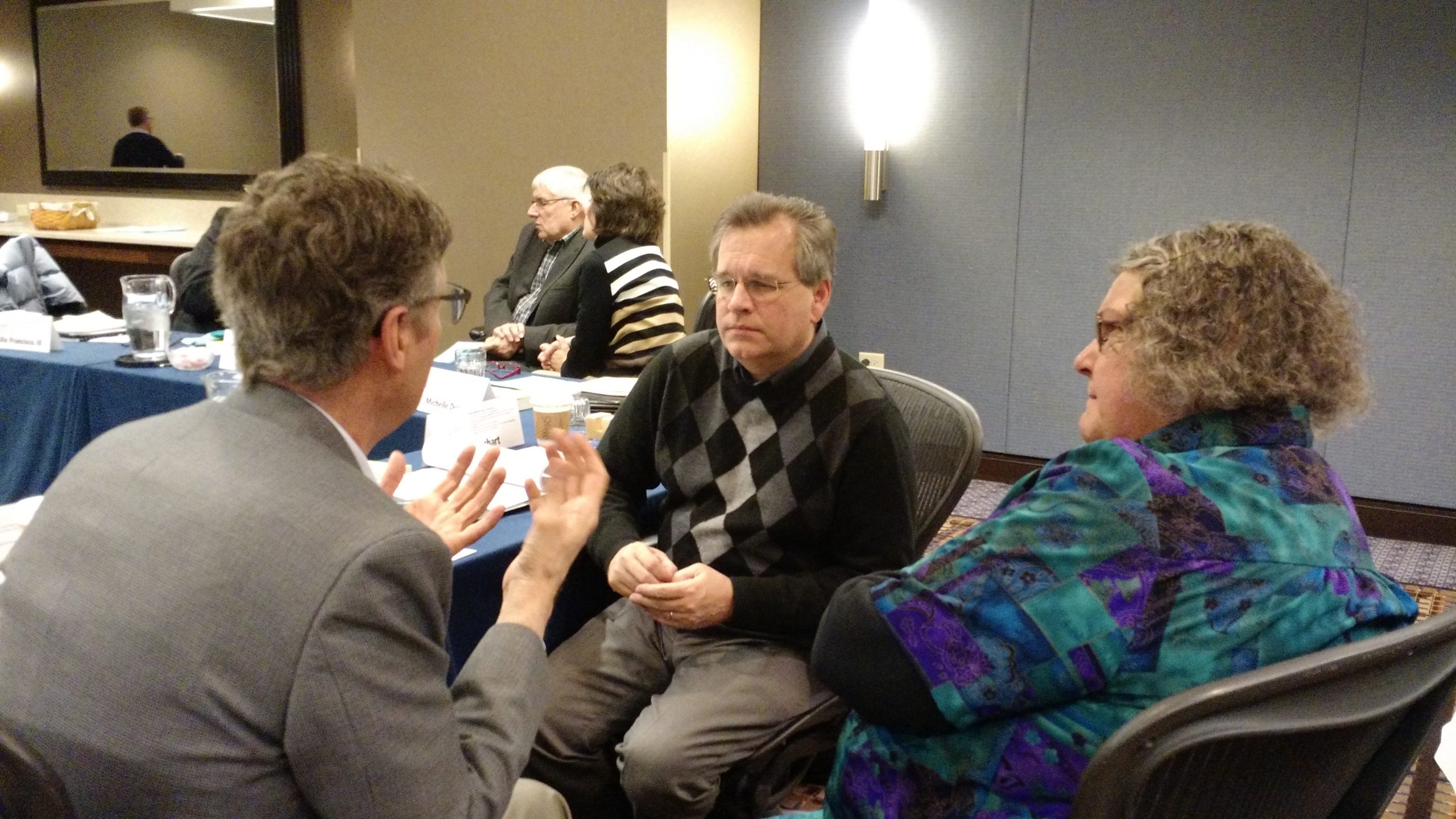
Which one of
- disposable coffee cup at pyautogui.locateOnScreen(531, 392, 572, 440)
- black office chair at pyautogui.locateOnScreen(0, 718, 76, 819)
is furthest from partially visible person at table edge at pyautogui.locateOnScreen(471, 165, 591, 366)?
black office chair at pyautogui.locateOnScreen(0, 718, 76, 819)

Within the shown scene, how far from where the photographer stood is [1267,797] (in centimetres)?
90

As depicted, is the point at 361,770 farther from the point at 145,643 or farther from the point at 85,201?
the point at 85,201

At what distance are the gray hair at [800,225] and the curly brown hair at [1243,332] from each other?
0.81 meters

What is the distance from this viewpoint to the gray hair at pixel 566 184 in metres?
3.88

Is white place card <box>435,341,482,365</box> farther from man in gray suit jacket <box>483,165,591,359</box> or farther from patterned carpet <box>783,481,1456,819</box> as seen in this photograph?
patterned carpet <box>783,481,1456,819</box>

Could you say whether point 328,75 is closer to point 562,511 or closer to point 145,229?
point 145,229

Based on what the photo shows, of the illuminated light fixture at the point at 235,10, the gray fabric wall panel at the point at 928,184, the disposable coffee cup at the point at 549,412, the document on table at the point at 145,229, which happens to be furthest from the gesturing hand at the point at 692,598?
the document on table at the point at 145,229

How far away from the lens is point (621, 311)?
328 cm

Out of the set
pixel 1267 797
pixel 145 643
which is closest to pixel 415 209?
pixel 145 643

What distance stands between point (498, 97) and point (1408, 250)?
369 cm

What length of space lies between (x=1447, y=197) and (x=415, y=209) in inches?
156

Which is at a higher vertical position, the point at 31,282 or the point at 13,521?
the point at 31,282

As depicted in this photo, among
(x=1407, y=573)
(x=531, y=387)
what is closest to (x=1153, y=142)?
(x=1407, y=573)

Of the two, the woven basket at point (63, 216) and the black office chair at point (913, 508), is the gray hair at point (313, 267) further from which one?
the woven basket at point (63, 216)
